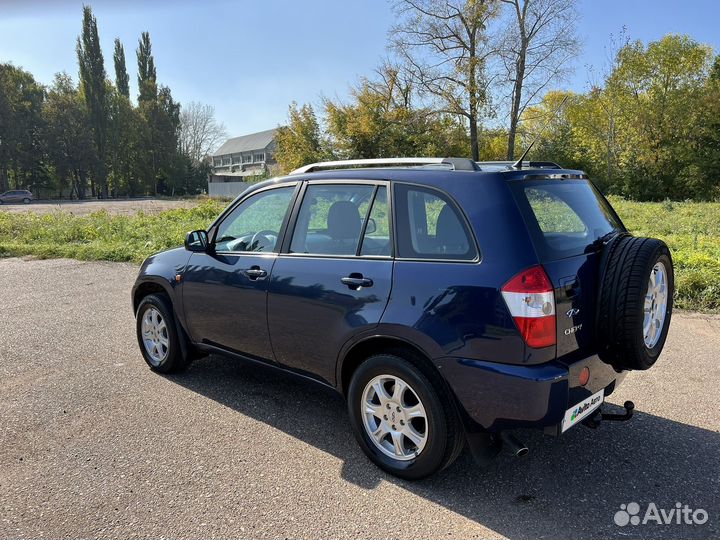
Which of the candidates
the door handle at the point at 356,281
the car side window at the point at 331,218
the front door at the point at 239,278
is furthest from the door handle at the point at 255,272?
the door handle at the point at 356,281

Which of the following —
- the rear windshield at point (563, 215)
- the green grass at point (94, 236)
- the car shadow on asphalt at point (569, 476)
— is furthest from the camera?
the green grass at point (94, 236)

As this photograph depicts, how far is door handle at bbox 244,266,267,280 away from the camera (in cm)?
359

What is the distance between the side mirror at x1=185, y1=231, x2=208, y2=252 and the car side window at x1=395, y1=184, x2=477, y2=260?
180 centimetres

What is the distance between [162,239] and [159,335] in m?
9.53

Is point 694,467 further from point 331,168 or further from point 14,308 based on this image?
point 14,308

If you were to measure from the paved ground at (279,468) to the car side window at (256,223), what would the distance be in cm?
124

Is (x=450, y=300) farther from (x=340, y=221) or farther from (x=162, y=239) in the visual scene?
(x=162, y=239)

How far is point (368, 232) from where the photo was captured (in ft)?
10.4

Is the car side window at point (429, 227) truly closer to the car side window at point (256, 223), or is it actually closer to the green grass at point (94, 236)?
the car side window at point (256, 223)

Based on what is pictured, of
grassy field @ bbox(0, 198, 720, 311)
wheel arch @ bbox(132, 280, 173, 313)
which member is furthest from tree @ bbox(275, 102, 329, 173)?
wheel arch @ bbox(132, 280, 173, 313)

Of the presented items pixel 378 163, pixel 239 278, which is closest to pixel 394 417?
pixel 239 278

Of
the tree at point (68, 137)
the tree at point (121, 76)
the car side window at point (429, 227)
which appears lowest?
the car side window at point (429, 227)

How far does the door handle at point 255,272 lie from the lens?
3589mm

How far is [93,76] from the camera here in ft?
194
